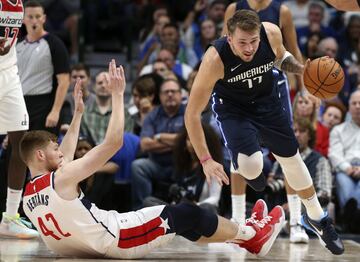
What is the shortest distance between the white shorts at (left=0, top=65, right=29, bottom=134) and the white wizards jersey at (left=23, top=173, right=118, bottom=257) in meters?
1.56

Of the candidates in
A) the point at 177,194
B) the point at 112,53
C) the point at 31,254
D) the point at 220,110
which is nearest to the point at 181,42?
the point at 112,53

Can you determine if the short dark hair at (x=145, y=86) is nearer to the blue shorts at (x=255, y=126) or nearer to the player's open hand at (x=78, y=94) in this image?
the blue shorts at (x=255, y=126)

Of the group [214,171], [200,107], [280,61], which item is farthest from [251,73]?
[214,171]

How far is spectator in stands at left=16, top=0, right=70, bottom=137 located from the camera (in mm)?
8844

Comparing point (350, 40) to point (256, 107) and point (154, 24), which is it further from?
point (256, 107)

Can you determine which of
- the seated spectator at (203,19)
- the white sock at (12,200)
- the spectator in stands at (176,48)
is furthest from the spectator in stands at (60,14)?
the white sock at (12,200)

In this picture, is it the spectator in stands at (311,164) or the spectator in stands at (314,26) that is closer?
the spectator in stands at (311,164)

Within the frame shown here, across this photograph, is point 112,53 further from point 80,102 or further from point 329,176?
point 80,102

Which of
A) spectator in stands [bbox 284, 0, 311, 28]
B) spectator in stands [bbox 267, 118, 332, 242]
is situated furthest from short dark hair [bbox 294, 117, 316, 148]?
spectator in stands [bbox 284, 0, 311, 28]

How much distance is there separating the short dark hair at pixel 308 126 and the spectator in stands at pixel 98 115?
6.76 ft

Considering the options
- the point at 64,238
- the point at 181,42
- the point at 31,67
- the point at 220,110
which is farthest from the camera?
the point at 181,42

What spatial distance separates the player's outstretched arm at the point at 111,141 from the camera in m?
5.91

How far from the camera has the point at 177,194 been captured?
9219 millimetres

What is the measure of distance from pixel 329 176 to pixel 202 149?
9.92ft
